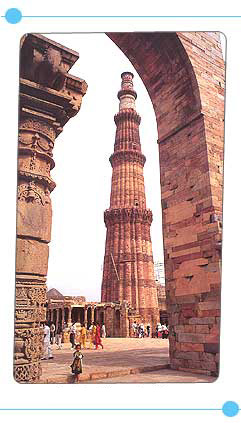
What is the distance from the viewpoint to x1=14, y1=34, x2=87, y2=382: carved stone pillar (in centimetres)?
371

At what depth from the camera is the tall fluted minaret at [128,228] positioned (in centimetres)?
2514

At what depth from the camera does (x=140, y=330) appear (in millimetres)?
20125

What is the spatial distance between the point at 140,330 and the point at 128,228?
819cm

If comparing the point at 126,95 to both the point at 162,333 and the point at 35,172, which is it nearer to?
the point at 162,333

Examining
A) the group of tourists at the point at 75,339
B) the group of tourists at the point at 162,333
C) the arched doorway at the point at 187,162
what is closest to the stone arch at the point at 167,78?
the arched doorway at the point at 187,162

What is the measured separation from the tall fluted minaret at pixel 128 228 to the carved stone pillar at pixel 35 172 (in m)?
21.2
